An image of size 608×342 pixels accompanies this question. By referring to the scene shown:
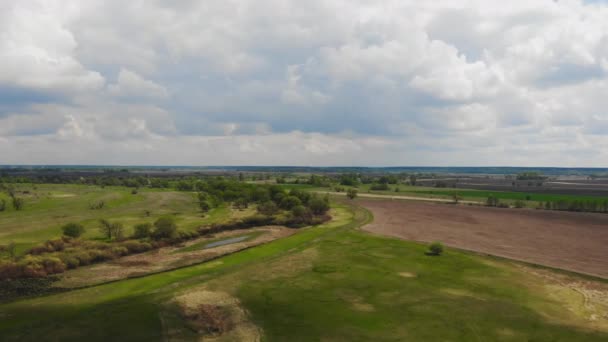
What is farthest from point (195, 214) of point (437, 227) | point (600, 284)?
point (600, 284)

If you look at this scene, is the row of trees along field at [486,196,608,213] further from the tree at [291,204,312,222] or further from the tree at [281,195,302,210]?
the tree at [291,204,312,222]

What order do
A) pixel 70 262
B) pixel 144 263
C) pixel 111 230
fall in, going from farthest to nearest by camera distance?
pixel 111 230
pixel 144 263
pixel 70 262

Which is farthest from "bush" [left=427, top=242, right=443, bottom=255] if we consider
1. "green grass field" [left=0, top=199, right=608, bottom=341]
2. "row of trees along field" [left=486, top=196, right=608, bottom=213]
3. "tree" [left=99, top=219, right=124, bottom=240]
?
"row of trees along field" [left=486, top=196, right=608, bottom=213]

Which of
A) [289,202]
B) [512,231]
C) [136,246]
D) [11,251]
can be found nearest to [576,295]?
[512,231]

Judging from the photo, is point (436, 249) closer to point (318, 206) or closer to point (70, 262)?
point (318, 206)

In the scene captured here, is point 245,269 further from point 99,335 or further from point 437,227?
point 437,227

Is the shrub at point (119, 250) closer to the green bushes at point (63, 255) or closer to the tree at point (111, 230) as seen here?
the green bushes at point (63, 255)

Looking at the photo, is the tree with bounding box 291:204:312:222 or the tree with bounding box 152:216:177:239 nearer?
the tree with bounding box 152:216:177:239
